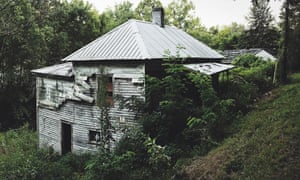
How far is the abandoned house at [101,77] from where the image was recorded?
45.3 ft

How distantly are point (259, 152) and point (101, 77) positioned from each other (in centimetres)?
696

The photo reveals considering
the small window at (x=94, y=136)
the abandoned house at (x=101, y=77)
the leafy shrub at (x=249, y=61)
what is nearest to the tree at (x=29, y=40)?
the abandoned house at (x=101, y=77)

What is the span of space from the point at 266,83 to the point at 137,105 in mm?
9106

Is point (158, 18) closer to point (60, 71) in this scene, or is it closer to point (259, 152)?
point (60, 71)

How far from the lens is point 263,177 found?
843 cm

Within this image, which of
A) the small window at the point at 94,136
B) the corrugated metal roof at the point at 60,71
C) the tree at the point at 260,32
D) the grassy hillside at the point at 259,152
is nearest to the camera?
the grassy hillside at the point at 259,152

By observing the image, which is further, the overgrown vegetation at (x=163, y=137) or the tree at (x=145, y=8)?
the tree at (x=145, y=8)

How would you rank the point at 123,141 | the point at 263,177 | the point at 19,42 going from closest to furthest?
1. the point at 263,177
2. the point at 123,141
3. the point at 19,42

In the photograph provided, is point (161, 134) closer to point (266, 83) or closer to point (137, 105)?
point (137, 105)

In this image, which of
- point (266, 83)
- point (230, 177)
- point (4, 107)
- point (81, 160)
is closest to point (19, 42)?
point (4, 107)

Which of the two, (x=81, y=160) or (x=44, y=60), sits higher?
(x=44, y=60)

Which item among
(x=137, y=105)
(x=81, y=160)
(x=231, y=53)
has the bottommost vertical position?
(x=81, y=160)

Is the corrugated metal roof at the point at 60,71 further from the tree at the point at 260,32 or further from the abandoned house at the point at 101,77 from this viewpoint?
the tree at the point at 260,32

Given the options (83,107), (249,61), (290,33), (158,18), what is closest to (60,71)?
(83,107)
